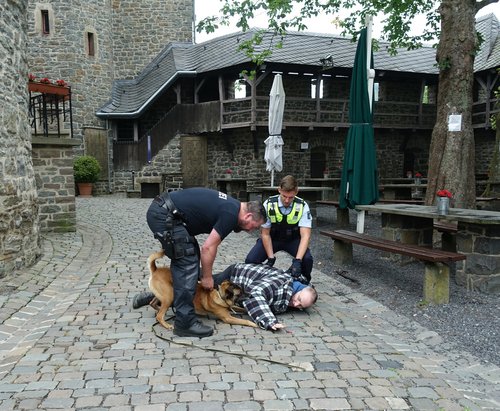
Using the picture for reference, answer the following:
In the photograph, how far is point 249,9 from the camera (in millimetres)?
9508

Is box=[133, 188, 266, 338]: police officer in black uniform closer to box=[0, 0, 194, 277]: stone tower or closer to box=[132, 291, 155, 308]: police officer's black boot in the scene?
box=[132, 291, 155, 308]: police officer's black boot

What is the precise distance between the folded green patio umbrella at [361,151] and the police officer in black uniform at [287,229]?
8.43 ft

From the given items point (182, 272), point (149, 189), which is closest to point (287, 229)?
point (182, 272)

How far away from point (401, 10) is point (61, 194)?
333 inches

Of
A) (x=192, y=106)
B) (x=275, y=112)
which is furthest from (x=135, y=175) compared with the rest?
(x=275, y=112)

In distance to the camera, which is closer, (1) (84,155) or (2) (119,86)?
(1) (84,155)

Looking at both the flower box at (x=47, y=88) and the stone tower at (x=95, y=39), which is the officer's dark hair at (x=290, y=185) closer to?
the flower box at (x=47, y=88)

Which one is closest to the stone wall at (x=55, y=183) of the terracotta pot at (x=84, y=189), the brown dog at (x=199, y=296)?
the brown dog at (x=199, y=296)

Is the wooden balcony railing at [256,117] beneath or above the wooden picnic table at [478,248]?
above

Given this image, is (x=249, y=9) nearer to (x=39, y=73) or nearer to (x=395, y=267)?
(x=395, y=267)

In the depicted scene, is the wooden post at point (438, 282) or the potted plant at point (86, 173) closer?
the wooden post at point (438, 282)

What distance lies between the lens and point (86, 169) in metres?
19.1

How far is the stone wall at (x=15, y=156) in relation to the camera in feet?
18.5

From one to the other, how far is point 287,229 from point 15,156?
12.3 feet
